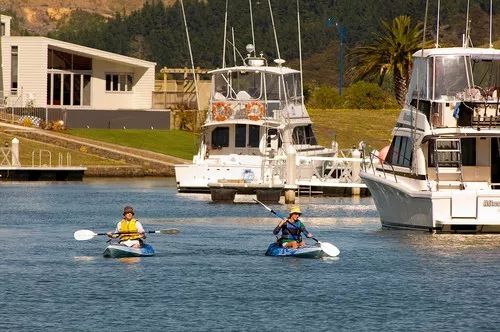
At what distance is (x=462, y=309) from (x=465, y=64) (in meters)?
17.6

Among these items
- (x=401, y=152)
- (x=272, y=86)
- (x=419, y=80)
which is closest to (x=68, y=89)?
(x=272, y=86)

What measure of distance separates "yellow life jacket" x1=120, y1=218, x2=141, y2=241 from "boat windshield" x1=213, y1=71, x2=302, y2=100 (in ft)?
101

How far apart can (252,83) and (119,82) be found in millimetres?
32463

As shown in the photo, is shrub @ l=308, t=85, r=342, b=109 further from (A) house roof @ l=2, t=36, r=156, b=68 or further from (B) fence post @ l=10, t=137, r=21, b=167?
(B) fence post @ l=10, t=137, r=21, b=167

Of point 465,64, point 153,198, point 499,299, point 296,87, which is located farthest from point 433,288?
point 296,87

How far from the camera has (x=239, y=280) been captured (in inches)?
1599

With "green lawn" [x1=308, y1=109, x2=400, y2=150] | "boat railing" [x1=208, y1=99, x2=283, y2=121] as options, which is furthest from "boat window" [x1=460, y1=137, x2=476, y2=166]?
"green lawn" [x1=308, y1=109, x2=400, y2=150]

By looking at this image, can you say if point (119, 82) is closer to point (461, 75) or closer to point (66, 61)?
point (66, 61)

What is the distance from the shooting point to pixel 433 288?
3959 centimetres

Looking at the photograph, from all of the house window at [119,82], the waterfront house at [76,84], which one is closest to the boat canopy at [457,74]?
the waterfront house at [76,84]

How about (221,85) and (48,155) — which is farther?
(48,155)

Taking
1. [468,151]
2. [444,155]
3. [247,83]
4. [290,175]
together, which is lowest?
[290,175]

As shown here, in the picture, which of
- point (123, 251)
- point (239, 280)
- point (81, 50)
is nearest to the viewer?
point (239, 280)

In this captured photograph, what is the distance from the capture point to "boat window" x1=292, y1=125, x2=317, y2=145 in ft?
248
